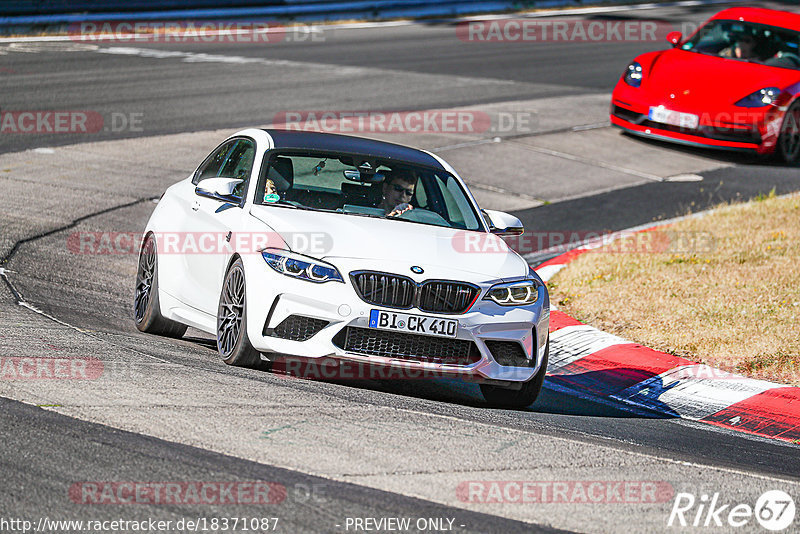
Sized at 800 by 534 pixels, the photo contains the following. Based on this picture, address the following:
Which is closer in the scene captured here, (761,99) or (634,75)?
(761,99)

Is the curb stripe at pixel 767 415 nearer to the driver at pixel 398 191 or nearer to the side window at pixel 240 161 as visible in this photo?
the driver at pixel 398 191

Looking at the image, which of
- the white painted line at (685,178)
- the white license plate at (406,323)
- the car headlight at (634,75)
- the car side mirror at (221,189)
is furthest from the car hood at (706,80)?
the white license plate at (406,323)

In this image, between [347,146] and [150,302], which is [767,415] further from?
[150,302]

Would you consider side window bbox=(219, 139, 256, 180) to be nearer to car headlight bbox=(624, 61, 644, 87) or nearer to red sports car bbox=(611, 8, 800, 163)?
red sports car bbox=(611, 8, 800, 163)

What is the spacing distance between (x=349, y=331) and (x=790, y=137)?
11411 millimetres

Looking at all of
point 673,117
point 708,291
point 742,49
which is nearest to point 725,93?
point 673,117

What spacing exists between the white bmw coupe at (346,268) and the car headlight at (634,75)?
9.01m

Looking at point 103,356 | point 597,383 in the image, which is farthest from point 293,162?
point 597,383

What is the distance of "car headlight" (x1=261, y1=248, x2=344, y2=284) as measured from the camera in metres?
6.63

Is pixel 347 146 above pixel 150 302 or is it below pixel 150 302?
above

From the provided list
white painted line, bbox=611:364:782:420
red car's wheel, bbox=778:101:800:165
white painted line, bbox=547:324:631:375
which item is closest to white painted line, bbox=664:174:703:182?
red car's wheel, bbox=778:101:800:165

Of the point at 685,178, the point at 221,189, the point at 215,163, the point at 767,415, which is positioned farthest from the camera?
the point at 685,178

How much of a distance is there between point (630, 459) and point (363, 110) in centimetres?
1277

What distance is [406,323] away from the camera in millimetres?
6570
